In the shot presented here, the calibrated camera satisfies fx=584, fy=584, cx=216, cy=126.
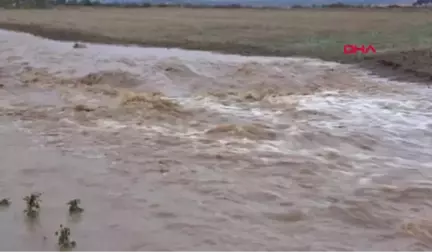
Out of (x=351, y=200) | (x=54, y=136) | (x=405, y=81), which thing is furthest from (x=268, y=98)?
(x=351, y=200)

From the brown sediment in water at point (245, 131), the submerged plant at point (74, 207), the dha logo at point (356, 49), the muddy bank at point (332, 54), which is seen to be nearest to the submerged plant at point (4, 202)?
the submerged plant at point (74, 207)

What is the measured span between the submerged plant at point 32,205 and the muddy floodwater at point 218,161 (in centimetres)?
9

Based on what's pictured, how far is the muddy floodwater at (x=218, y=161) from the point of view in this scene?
6.58 metres

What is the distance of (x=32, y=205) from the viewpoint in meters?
7.04

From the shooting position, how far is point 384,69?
17062 mm

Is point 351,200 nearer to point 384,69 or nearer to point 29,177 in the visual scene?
point 29,177

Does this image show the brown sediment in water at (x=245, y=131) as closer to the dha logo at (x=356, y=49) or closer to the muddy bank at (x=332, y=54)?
the muddy bank at (x=332, y=54)

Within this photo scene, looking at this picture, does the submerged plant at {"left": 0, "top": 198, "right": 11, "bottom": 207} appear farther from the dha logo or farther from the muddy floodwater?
the dha logo

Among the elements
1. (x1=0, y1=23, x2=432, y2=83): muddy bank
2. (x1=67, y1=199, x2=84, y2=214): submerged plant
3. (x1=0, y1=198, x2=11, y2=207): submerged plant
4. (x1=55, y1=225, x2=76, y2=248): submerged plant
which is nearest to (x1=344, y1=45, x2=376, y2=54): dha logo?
(x1=0, y1=23, x2=432, y2=83): muddy bank

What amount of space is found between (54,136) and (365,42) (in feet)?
45.7

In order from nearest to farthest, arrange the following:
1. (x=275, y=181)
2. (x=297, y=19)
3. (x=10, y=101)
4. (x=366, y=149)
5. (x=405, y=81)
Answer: (x=275, y=181) < (x=366, y=149) < (x=10, y=101) < (x=405, y=81) < (x=297, y=19)

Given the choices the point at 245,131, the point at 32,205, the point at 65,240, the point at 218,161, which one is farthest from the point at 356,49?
the point at 65,240

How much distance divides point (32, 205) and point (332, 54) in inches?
560

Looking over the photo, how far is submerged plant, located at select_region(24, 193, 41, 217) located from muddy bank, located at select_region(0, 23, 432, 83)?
11498mm
